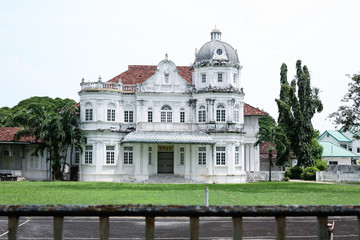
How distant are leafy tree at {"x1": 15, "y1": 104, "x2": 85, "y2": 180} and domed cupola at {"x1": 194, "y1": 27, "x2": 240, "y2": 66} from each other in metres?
13.1

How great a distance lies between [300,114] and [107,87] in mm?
19717

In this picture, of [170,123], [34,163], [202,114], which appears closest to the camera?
[170,123]

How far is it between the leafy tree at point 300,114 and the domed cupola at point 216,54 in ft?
24.4

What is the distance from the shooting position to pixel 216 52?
47.5 metres

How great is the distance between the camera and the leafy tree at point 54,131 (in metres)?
43.2

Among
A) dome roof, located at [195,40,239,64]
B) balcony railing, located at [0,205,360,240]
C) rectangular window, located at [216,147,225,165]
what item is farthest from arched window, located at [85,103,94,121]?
balcony railing, located at [0,205,360,240]

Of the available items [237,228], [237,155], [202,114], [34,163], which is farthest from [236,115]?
[237,228]

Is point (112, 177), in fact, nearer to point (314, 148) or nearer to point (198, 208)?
point (314, 148)

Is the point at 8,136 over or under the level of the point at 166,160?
over

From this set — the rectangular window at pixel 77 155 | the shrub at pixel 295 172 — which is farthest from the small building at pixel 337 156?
the rectangular window at pixel 77 155

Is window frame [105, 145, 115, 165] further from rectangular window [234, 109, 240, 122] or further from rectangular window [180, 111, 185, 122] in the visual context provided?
rectangular window [234, 109, 240, 122]

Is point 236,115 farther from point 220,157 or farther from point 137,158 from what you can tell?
point 137,158

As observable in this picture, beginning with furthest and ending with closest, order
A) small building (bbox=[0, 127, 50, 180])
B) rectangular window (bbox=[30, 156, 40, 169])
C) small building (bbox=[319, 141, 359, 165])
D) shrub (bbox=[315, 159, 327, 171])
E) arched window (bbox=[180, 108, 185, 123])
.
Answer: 1. small building (bbox=[319, 141, 359, 165])
2. shrub (bbox=[315, 159, 327, 171])
3. rectangular window (bbox=[30, 156, 40, 169])
4. arched window (bbox=[180, 108, 185, 123])
5. small building (bbox=[0, 127, 50, 180])

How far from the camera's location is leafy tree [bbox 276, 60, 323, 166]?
5109 centimetres
